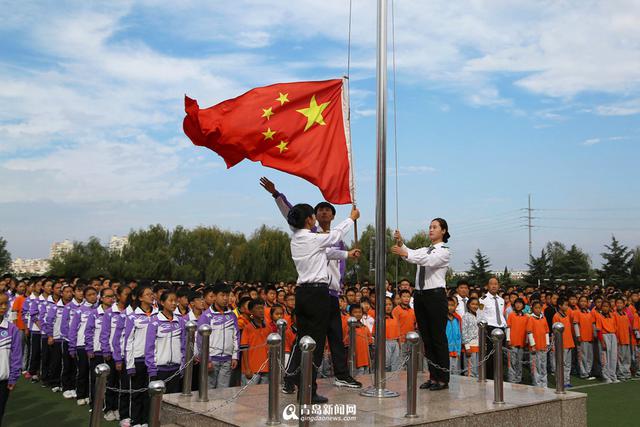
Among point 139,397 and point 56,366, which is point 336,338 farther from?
point 56,366

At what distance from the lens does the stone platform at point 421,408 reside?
17.7 feet

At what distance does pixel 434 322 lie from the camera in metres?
6.63

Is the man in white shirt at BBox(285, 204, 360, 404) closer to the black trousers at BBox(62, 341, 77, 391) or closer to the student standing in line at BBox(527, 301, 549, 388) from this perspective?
the black trousers at BBox(62, 341, 77, 391)

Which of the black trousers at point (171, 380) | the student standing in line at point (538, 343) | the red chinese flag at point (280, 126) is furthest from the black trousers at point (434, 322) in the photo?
the student standing in line at point (538, 343)

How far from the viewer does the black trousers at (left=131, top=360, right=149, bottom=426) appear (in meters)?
7.25

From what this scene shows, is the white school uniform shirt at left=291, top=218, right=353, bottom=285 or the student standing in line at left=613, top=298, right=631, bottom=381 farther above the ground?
the white school uniform shirt at left=291, top=218, right=353, bottom=285

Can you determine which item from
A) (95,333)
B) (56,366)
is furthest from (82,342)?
(56,366)

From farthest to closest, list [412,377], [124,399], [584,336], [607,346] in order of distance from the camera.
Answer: [584,336]
[607,346]
[124,399]
[412,377]

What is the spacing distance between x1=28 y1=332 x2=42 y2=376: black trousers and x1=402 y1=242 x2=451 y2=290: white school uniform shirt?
8.38 meters

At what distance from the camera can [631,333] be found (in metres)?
13.4

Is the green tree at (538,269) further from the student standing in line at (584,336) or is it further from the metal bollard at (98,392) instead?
the metal bollard at (98,392)

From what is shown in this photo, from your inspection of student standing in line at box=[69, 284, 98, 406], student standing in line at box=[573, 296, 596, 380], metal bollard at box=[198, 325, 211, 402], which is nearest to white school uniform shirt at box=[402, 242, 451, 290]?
metal bollard at box=[198, 325, 211, 402]

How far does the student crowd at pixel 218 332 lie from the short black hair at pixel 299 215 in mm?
1601

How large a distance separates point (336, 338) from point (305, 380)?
1.74 meters
